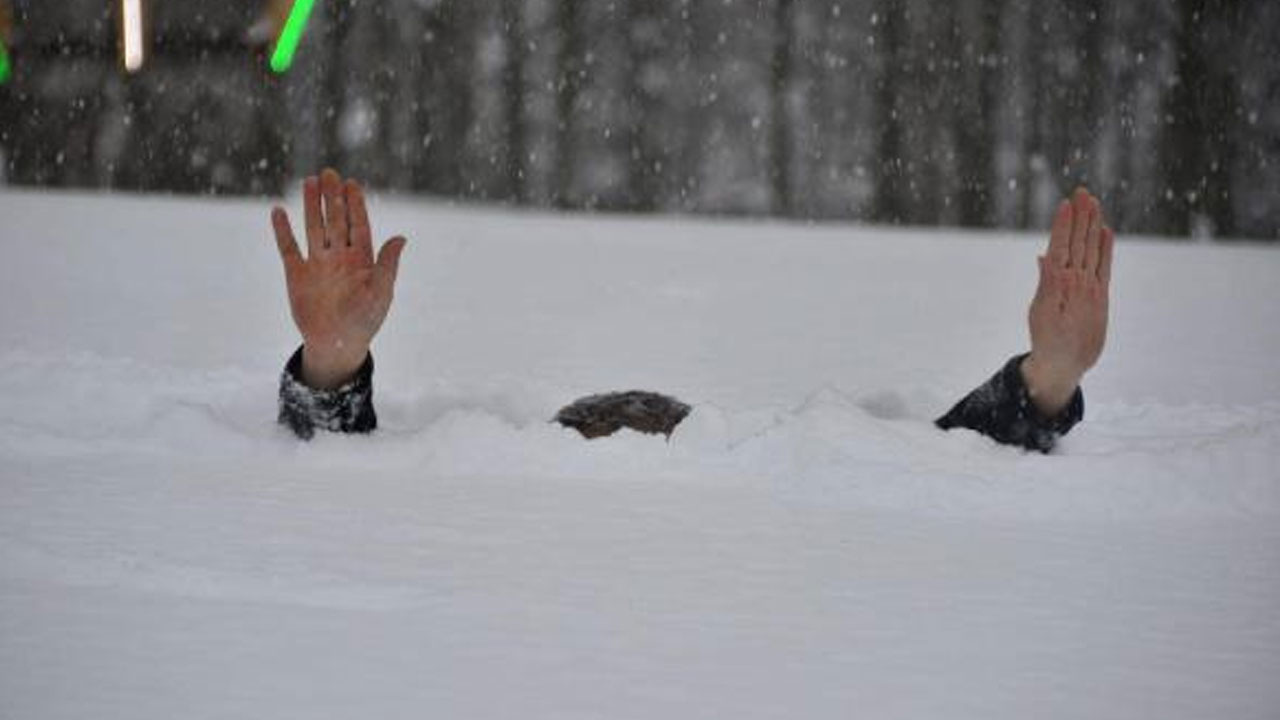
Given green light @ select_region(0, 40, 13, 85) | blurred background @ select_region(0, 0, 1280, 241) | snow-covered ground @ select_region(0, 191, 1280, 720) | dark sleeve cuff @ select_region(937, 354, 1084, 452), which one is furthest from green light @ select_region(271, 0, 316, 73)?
dark sleeve cuff @ select_region(937, 354, 1084, 452)

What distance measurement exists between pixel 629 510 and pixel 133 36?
3.51 metres

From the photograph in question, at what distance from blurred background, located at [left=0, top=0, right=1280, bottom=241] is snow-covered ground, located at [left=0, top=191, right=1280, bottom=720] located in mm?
376

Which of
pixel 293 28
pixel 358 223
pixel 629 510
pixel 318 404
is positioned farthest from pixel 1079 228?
pixel 293 28

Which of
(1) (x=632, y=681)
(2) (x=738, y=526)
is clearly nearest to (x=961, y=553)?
(2) (x=738, y=526)

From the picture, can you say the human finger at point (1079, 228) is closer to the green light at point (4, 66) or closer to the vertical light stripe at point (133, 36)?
the vertical light stripe at point (133, 36)

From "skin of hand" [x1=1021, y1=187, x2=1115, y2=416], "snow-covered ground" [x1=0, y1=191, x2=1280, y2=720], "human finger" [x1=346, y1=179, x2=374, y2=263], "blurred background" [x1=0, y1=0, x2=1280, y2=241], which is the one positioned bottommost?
"snow-covered ground" [x1=0, y1=191, x2=1280, y2=720]

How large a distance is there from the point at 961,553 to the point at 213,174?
12.4ft

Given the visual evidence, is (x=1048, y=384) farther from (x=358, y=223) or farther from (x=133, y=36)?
(x=133, y=36)

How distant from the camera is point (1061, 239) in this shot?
2967 mm

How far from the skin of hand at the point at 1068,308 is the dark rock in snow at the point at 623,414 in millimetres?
641

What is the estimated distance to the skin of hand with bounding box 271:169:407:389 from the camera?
2.90m

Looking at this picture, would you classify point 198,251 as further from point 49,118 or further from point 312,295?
point 312,295

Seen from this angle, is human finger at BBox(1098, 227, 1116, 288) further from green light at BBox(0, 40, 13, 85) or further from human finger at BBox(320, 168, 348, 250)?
green light at BBox(0, 40, 13, 85)

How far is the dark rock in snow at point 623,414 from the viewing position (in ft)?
9.77
